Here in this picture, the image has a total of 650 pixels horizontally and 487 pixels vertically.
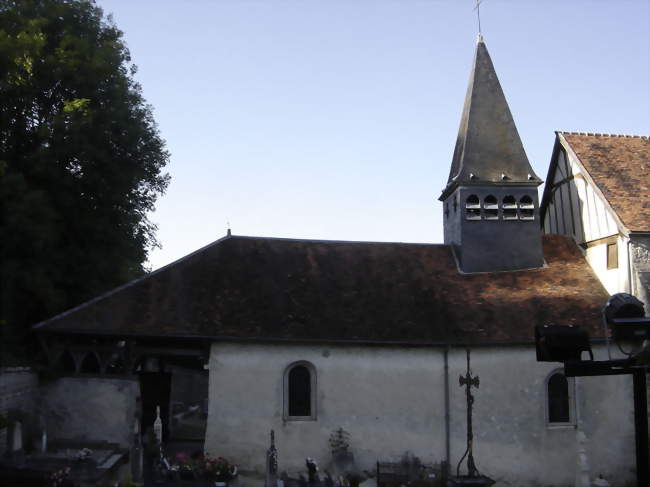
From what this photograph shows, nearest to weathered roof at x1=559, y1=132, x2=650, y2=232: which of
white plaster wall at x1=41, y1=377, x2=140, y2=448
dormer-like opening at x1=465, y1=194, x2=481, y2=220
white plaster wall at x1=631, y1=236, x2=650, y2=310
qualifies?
white plaster wall at x1=631, y1=236, x2=650, y2=310

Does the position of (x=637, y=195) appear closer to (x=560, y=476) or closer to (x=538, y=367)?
(x=538, y=367)

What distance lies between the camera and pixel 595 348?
57.1 ft

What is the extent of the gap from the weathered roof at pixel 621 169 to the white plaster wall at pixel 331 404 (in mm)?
7641

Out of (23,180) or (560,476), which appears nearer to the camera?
(560,476)

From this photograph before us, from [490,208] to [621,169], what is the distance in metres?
4.49

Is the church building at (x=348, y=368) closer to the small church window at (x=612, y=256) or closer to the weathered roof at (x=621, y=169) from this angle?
the small church window at (x=612, y=256)

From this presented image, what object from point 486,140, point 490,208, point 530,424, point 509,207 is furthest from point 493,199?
point 530,424

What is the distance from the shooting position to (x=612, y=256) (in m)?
19.0

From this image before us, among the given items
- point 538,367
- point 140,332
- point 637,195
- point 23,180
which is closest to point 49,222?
point 23,180

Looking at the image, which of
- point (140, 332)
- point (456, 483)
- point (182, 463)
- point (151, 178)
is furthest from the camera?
point (151, 178)

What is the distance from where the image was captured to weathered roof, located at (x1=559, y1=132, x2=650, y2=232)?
1873cm

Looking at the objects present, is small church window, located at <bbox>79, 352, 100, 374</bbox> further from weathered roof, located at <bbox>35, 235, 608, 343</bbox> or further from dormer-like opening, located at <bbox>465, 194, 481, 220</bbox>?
dormer-like opening, located at <bbox>465, 194, 481, 220</bbox>

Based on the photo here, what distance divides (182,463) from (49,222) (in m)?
8.35

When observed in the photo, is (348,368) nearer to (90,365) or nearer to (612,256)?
(90,365)
